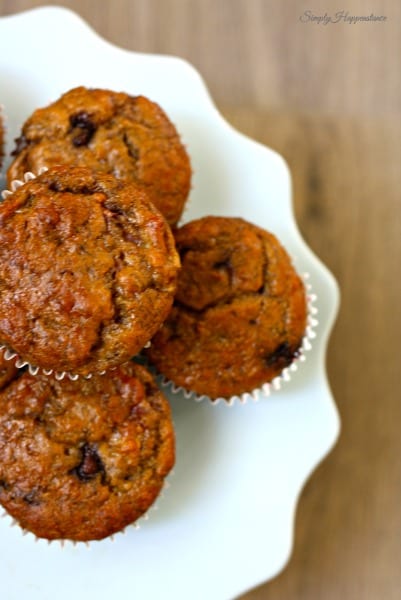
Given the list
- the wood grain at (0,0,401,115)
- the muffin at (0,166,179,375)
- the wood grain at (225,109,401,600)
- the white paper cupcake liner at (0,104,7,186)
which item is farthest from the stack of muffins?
the wood grain at (0,0,401,115)

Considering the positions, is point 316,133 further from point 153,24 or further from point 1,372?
point 1,372

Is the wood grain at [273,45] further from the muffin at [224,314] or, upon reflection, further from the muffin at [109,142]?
the muffin at [224,314]

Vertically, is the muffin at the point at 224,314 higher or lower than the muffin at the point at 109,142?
lower

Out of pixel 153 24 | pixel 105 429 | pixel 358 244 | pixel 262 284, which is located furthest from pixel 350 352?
pixel 153 24

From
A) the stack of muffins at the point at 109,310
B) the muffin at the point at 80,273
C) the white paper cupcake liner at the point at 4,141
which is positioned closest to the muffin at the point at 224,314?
the stack of muffins at the point at 109,310

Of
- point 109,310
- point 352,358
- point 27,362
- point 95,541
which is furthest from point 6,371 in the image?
point 352,358

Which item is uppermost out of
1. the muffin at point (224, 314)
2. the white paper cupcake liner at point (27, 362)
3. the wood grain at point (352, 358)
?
the white paper cupcake liner at point (27, 362)
